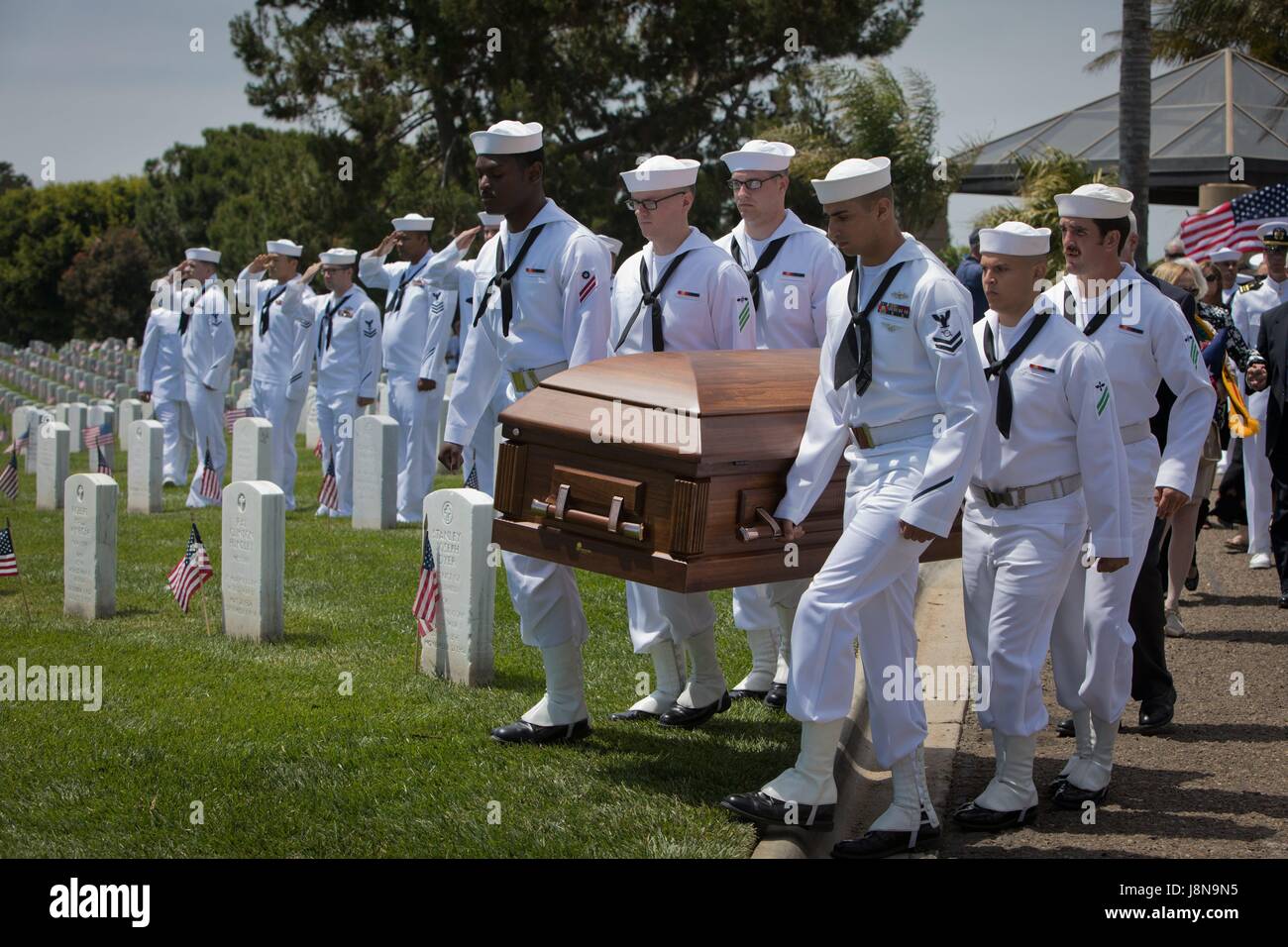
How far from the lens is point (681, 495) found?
5.21 m

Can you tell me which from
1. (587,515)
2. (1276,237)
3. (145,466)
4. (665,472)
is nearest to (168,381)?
(145,466)

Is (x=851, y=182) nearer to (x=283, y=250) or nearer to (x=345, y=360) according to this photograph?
(x=345, y=360)

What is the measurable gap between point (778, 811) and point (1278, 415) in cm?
651

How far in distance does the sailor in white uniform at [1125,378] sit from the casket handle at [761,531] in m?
1.29

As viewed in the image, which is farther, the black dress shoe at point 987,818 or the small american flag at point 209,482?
the small american flag at point 209,482

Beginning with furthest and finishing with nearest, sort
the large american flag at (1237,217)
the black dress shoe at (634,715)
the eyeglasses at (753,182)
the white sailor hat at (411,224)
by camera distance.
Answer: the large american flag at (1237,217) < the white sailor hat at (411,224) < the eyeglasses at (753,182) < the black dress shoe at (634,715)

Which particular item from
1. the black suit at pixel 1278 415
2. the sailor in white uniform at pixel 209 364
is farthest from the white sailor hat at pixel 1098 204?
the sailor in white uniform at pixel 209 364

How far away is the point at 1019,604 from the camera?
17.8ft

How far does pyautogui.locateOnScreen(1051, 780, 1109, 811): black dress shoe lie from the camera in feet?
19.1

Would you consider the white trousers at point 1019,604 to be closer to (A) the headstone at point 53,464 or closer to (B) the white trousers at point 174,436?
(A) the headstone at point 53,464

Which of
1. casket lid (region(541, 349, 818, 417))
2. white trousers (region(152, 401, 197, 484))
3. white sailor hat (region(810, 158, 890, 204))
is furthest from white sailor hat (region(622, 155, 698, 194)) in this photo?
Result: white trousers (region(152, 401, 197, 484))

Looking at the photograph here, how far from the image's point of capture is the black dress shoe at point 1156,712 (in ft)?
23.2

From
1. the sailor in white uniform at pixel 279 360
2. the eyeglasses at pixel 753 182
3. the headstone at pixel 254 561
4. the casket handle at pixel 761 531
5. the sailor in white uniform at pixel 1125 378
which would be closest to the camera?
the casket handle at pixel 761 531

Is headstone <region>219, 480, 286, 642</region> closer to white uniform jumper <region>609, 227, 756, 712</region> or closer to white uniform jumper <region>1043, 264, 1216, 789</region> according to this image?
white uniform jumper <region>609, 227, 756, 712</region>
